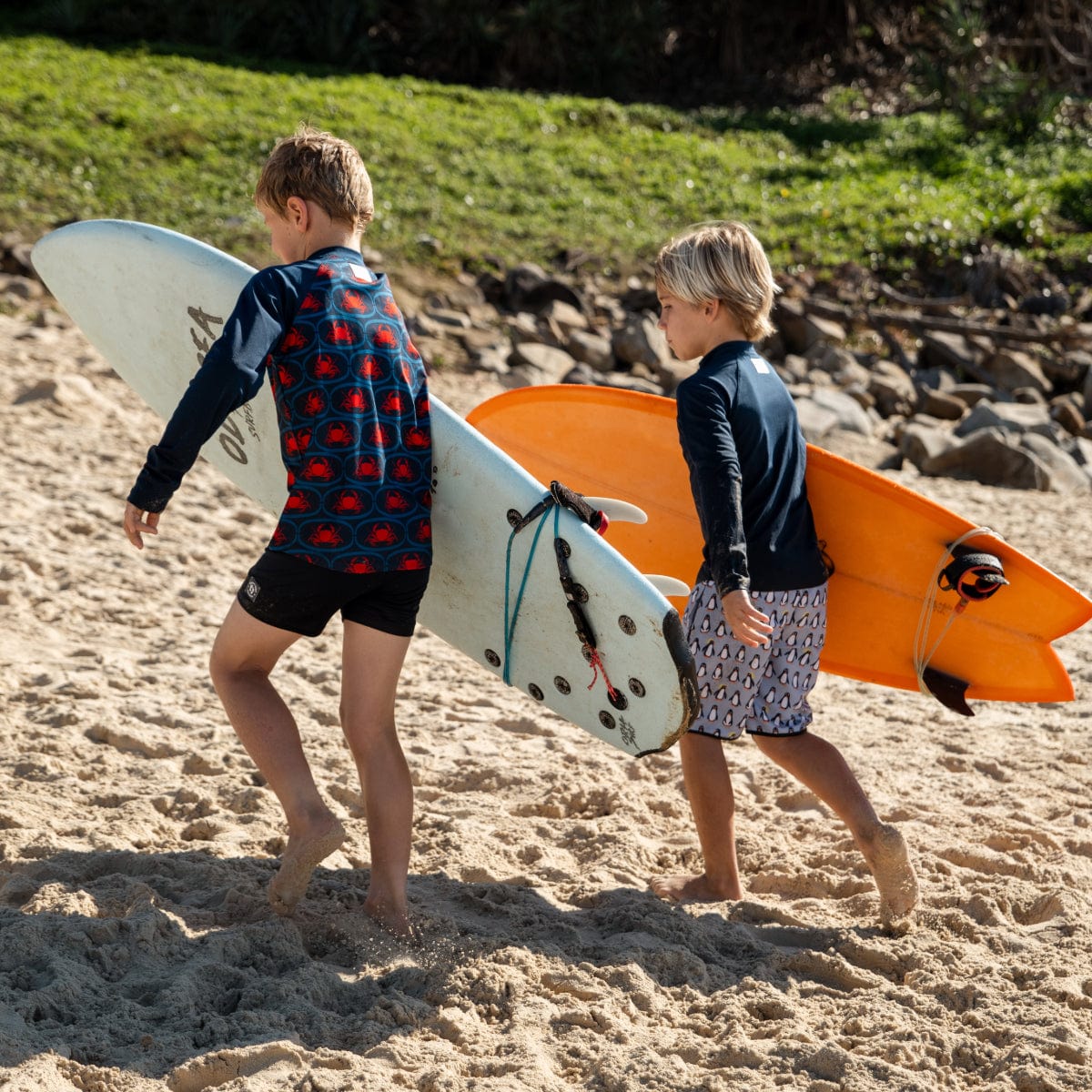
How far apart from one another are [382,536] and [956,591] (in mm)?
1519

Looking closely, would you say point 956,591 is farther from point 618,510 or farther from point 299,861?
point 299,861

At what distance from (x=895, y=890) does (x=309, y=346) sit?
1.73 metres

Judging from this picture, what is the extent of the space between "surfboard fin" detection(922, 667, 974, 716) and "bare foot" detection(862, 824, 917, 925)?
0.51 metres

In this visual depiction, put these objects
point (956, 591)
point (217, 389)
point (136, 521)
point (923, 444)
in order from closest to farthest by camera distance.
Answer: point (217, 389)
point (136, 521)
point (956, 591)
point (923, 444)

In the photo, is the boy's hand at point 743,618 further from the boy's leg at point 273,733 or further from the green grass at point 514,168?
the green grass at point 514,168

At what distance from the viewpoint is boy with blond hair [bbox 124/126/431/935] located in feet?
8.19

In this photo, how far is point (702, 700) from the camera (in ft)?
9.51

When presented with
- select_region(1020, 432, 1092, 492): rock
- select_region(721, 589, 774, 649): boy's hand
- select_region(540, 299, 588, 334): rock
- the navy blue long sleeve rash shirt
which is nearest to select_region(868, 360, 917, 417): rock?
select_region(1020, 432, 1092, 492): rock

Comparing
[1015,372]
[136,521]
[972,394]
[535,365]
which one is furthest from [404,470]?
[1015,372]

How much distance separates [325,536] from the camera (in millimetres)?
2531

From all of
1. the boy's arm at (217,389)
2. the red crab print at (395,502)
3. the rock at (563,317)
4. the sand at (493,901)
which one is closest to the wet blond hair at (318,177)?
the boy's arm at (217,389)

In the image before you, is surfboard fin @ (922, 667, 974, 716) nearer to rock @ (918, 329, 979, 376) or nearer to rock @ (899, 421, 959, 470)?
rock @ (899, 421, 959, 470)

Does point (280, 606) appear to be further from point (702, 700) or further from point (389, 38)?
point (389, 38)

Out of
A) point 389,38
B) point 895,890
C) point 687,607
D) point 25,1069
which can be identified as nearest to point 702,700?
point 687,607
